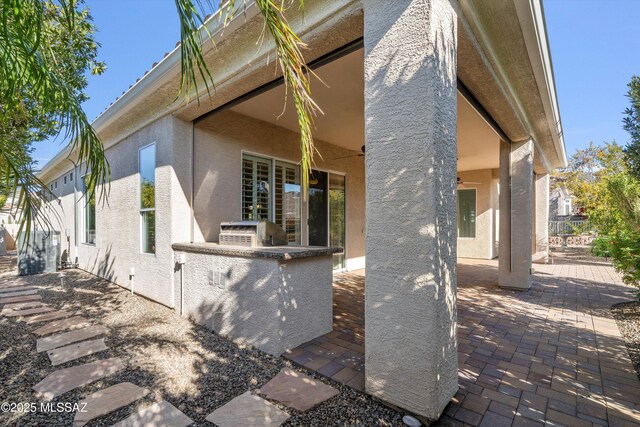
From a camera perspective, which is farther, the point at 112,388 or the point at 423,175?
the point at 112,388

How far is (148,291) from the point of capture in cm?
548

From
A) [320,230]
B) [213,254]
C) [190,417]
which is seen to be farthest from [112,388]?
[320,230]

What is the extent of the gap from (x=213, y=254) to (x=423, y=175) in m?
3.09

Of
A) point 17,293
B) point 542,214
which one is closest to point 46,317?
point 17,293

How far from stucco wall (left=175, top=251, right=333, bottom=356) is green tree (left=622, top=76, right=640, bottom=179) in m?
4.74

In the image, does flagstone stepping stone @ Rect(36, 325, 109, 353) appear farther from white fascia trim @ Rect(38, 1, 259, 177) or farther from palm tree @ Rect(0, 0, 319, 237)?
palm tree @ Rect(0, 0, 319, 237)

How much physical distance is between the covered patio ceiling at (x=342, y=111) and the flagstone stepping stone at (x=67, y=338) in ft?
13.1

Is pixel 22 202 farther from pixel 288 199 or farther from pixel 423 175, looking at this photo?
pixel 288 199

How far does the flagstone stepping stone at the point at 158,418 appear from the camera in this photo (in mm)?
2184

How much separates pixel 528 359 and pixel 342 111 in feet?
14.5

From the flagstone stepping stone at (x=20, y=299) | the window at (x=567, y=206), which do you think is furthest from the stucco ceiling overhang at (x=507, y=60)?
the window at (x=567, y=206)

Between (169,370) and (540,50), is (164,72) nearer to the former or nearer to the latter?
(169,370)

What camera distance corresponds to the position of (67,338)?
381 centimetres

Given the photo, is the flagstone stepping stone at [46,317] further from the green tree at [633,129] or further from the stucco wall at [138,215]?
Result: the green tree at [633,129]
